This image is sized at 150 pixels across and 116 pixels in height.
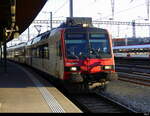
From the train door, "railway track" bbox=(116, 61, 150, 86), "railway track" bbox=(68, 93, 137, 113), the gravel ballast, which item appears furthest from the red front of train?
"railway track" bbox=(116, 61, 150, 86)

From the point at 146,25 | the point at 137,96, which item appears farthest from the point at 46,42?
the point at 146,25

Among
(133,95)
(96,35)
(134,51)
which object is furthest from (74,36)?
(134,51)

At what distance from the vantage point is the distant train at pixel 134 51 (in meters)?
39.2

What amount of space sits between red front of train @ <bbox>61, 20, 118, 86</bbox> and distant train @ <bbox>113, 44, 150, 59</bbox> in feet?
88.7

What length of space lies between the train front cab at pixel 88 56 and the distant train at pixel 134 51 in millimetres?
27032

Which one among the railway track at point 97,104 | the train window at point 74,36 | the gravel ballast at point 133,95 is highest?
the train window at point 74,36

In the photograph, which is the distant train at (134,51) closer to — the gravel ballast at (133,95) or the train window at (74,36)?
the gravel ballast at (133,95)

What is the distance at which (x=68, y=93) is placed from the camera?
1226 cm

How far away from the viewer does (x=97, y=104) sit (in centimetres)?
1044

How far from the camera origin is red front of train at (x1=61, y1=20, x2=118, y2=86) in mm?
11273

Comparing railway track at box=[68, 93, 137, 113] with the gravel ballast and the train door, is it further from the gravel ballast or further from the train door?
the train door

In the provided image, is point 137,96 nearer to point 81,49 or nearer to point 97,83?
point 97,83

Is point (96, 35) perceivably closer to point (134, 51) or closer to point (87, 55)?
point (87, 55)

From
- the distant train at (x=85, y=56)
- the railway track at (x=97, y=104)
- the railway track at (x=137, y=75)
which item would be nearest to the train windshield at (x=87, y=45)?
the distant train at (x=85, y=56)
